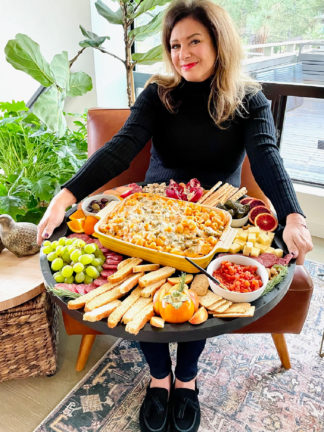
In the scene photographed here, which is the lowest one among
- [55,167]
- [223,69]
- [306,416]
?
[306,416]

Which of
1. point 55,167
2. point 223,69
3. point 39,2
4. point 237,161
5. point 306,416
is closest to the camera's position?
point 306,416

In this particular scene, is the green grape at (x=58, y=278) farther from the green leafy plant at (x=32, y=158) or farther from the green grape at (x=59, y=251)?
the green leafy plant at (x=32, y=158)

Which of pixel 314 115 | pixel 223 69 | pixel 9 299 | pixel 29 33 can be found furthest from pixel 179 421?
pixel 29 33

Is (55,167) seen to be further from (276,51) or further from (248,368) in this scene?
(276,51)

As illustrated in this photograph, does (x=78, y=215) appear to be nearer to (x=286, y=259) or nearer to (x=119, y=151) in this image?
(x=119, y=151)

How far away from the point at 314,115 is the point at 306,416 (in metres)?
2.16

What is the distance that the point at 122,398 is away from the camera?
1576mm

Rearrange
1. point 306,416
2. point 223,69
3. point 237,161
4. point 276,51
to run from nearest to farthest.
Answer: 1. point 306,416
2. point 223,69
3. point 237,161
4. point 276,51

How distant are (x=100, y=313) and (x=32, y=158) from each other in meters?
1.61

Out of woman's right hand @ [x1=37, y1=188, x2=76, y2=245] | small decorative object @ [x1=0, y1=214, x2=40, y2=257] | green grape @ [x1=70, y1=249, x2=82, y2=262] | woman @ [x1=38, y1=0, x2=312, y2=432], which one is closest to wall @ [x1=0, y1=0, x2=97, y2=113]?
woman @ [x1=38, y1=0, x2=312, y2=432]

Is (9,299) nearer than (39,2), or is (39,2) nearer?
(9,299)

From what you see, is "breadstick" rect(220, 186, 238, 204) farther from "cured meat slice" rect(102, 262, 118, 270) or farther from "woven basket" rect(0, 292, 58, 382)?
"woven basket" rect(0, 292, 58, 382)

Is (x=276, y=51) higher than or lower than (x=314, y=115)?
higher

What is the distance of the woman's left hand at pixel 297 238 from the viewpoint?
1.22 m
